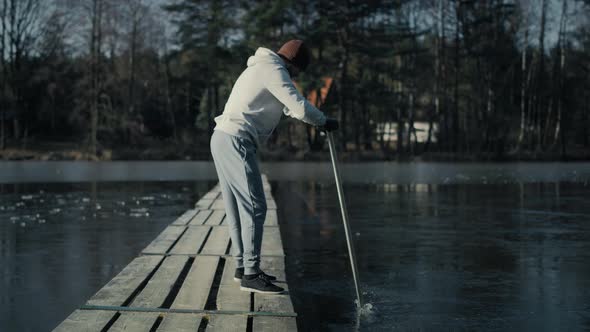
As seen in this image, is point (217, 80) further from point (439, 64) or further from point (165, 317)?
point (165, 317)

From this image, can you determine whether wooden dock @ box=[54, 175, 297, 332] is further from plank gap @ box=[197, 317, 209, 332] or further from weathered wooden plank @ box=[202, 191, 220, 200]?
weathered wooden plank @ box=[202, 191, 220, 200]

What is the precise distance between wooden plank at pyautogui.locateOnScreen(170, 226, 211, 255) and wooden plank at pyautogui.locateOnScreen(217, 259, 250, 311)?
1.19 m

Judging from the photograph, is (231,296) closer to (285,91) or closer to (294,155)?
(285,91)

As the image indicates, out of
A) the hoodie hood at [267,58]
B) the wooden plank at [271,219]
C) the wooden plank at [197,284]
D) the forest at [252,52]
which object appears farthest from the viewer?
the forest at [252,52]

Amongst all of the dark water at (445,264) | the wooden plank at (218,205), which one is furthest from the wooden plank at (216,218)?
the dark water at (445,264)

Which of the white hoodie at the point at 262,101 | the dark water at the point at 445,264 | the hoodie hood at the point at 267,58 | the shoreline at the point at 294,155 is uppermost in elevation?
the hoodie hood at the point at 267,58

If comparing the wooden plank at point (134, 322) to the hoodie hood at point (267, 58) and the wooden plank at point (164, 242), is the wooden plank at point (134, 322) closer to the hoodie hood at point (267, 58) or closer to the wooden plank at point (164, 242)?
the hoodie hood at point (267, 58)

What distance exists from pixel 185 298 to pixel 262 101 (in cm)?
136

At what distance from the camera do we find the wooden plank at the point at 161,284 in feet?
16.3

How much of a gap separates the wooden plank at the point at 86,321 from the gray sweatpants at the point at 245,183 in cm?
116

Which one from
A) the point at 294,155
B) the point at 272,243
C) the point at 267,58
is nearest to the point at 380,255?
the point at 272,243

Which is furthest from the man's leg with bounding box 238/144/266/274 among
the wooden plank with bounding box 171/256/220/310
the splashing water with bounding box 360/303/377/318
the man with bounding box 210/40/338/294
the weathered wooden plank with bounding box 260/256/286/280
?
the splashing water with bounding box 360/303/377/318

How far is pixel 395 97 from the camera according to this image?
162 feet

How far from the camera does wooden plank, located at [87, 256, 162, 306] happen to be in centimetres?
496
